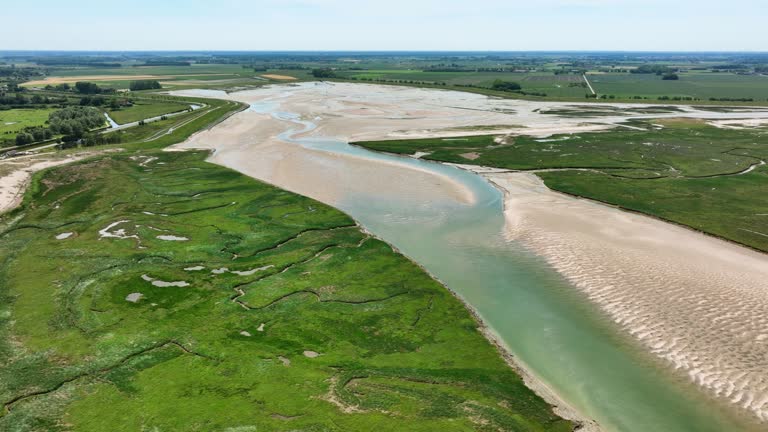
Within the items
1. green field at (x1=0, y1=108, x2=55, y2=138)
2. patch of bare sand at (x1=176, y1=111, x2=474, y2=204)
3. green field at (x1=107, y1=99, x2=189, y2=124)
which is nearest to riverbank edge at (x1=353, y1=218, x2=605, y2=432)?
patch of bare sand at (x1=176, y1=111, x2=474, y2=204)

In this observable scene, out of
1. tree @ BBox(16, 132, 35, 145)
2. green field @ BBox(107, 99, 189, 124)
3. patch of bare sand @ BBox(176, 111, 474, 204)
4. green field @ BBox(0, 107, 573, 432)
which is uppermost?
green field @ BBox(107, 99, 189, 124)

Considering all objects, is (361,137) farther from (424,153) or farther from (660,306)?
(660,306)

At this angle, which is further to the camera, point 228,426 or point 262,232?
point 262,232

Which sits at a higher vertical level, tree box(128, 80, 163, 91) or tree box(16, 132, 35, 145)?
tree box(128, 80, 163, 91)

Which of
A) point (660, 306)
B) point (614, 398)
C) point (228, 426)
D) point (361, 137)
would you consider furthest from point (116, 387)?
point (361, 137)

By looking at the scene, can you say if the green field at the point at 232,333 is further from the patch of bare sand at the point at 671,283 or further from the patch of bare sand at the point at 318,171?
the patch of bare sand at the point at 318,171

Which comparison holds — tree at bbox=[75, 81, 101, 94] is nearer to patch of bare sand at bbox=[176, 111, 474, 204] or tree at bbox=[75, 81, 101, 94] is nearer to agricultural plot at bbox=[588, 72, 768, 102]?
patch of bare sand at bbox=[176, 111, 474, 204]
